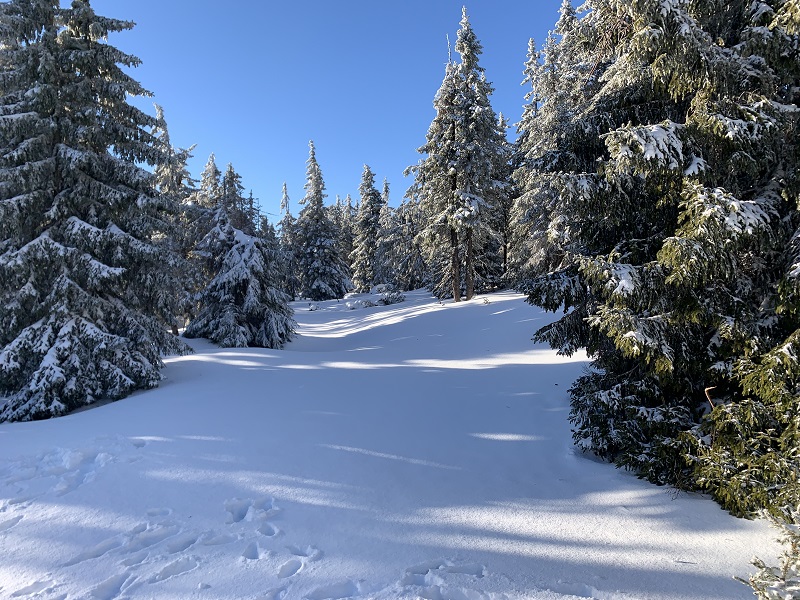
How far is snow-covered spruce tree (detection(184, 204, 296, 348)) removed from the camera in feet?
58.0

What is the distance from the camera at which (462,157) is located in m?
21.2

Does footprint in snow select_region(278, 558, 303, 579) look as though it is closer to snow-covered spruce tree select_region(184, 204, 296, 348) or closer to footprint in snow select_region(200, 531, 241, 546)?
footprint in snow select_region(200, 531, 241, 546)

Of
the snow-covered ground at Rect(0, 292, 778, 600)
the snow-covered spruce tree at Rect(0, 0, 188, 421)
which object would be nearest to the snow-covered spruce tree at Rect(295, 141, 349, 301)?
the snow-covered spruce tree at Rect(0, 0, 188, 421)

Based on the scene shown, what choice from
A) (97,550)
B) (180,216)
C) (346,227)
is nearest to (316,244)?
(346,227)

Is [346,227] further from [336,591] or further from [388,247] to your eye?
[336,591]

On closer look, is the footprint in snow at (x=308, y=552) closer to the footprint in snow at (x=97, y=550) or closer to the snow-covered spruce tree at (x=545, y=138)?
the footprint in snow at (x=97, y=550)

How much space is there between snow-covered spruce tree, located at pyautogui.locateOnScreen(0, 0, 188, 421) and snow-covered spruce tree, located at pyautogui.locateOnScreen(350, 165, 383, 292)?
34104 millimetres

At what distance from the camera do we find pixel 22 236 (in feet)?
30.7

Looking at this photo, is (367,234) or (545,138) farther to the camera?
(367,234)

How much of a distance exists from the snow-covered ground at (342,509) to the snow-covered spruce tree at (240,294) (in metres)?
9.60

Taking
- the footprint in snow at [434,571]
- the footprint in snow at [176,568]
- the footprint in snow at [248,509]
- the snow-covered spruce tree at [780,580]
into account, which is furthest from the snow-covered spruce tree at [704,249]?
the footprint in snow at [176,568]

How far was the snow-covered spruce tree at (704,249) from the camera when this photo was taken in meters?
4.25

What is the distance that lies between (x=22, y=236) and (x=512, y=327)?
14.4 meters

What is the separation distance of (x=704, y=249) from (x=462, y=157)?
1821 centimetres
